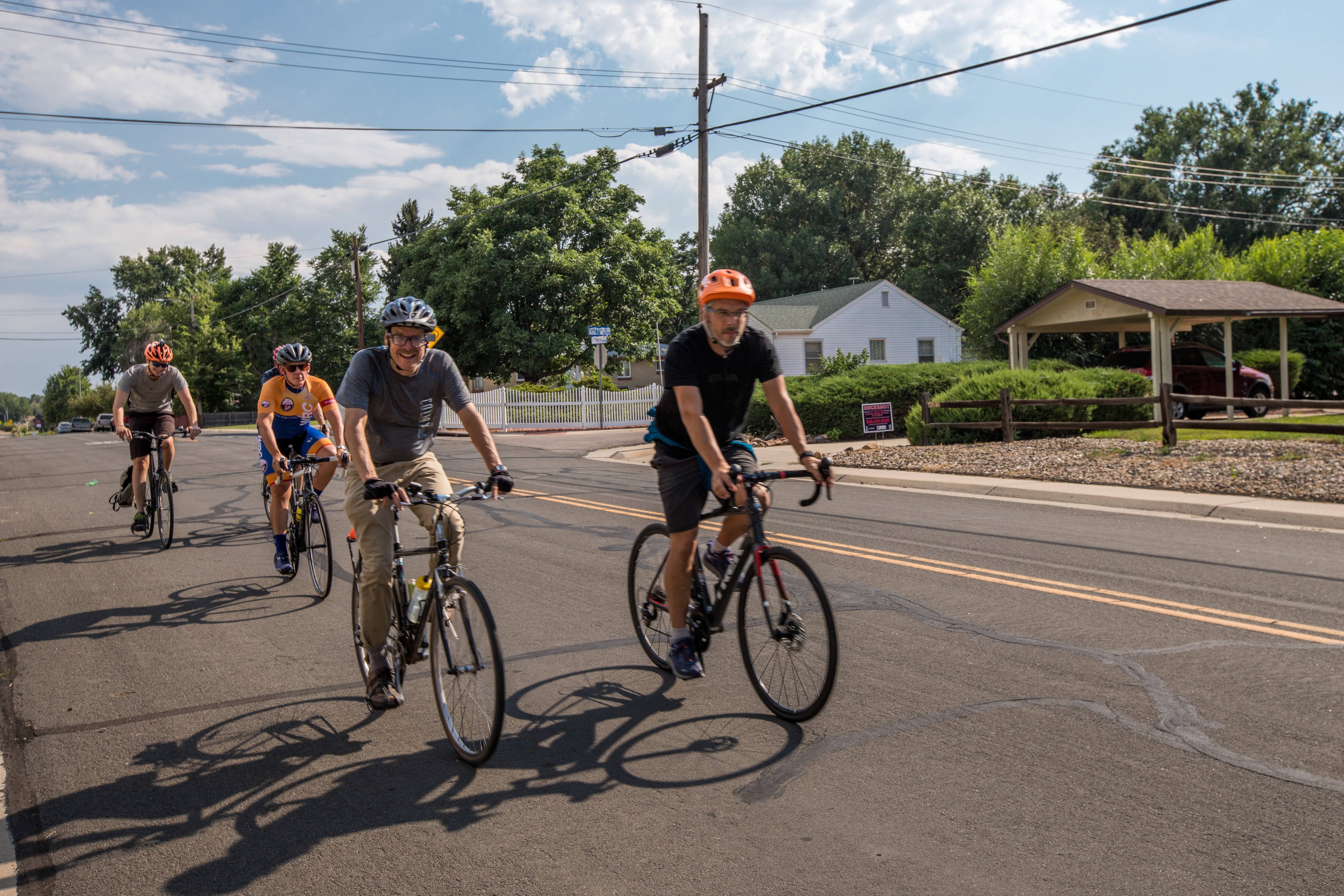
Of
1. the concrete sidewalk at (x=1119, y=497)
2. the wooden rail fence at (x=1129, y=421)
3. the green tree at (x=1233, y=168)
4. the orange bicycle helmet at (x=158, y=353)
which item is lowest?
the concrete sidewalk at (x=1119, y=497)

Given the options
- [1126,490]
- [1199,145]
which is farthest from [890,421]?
[1199,145]

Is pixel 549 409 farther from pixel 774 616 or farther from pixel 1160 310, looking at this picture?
pixel 774 616

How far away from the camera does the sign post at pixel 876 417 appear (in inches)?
817

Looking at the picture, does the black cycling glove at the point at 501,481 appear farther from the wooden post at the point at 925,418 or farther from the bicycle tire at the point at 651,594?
the wooden post at the point at 925,418

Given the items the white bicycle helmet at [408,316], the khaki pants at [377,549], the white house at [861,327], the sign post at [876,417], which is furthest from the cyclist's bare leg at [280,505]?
the white house at [861,327]

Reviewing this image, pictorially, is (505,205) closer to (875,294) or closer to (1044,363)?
(875,294)

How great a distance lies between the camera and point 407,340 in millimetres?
4500

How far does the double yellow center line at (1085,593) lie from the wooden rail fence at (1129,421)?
22.6 feet

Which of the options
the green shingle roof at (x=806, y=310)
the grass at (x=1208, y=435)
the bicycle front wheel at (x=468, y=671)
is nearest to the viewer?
the bicycle front wheel at (x=468, y=671)

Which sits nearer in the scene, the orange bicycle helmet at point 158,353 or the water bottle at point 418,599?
the water bottle at point 418,599

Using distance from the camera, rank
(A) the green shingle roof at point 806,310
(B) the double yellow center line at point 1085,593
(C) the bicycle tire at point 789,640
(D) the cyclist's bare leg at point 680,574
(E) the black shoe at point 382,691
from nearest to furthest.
Answer: (C) the bicycle tire at point 789,640, (E) the black shoe at point 382,691, (D) the cyclist's bare leg at point 680,574, (B) the double yellow center line at point 1085,593, (A) the green shingle roof at point 806,310

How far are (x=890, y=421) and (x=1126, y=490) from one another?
8.99 meters

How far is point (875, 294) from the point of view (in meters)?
44.9

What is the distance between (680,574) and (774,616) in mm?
580
